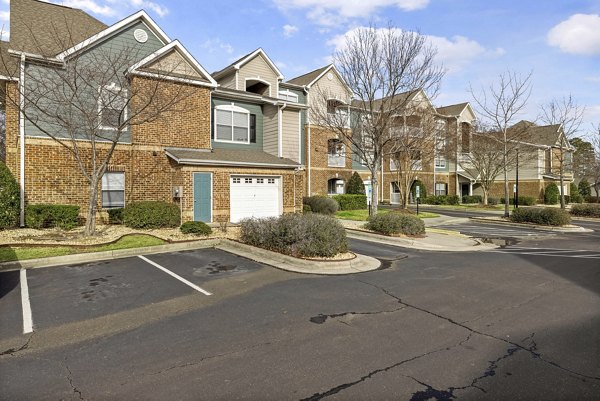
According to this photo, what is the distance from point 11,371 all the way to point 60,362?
496 millimetres

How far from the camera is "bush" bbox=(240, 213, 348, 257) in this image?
34.6ft

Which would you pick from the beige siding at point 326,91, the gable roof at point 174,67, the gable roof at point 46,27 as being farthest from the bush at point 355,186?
the gable roof at point 46,27

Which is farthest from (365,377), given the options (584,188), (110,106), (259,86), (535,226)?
(584,188)

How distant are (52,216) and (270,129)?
40.1ft

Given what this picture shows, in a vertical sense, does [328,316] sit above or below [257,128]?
below

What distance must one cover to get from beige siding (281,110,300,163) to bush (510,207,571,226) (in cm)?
1442

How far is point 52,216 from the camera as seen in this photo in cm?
1481

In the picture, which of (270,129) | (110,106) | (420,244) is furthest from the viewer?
(270,129)

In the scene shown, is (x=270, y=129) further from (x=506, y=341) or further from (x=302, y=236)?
(x=506, y=341)

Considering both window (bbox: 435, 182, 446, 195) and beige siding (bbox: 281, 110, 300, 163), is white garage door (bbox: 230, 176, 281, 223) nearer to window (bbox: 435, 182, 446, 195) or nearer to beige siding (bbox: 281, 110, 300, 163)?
beige siding (bbox: 281, 110, 300, 163)

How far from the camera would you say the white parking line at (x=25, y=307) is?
5957 millimetres

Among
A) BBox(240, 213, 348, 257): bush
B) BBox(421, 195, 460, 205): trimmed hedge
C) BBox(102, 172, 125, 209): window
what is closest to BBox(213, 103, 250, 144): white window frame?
BBox(102, 172, 125, 209): window

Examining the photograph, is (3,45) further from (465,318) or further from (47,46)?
(465,318)

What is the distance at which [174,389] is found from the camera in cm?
405
